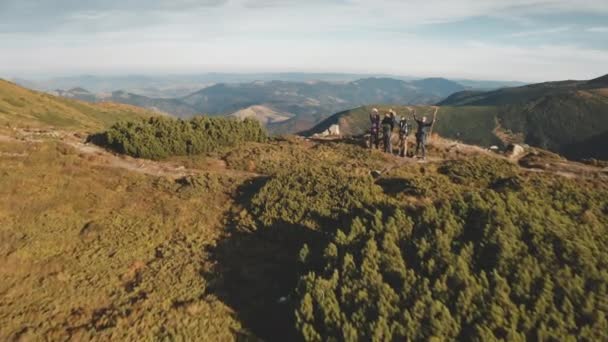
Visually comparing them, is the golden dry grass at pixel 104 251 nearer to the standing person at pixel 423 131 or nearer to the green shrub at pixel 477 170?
the standing person at pixel 423 131

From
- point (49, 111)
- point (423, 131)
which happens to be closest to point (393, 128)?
point (423, 131)

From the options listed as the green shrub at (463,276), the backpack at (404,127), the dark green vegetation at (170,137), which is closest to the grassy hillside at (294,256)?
the green shrub at (463,276)

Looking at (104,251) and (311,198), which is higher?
(311,198)

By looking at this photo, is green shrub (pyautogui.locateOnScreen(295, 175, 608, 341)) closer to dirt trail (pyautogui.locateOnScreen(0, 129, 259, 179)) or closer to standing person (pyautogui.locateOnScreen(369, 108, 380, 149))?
dirt trail (pyautogui.locateOnScreen(0, 129, 259, 179))

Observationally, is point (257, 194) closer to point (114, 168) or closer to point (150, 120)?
point (114, 168)

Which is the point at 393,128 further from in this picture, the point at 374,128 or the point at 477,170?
the point at 477,170
